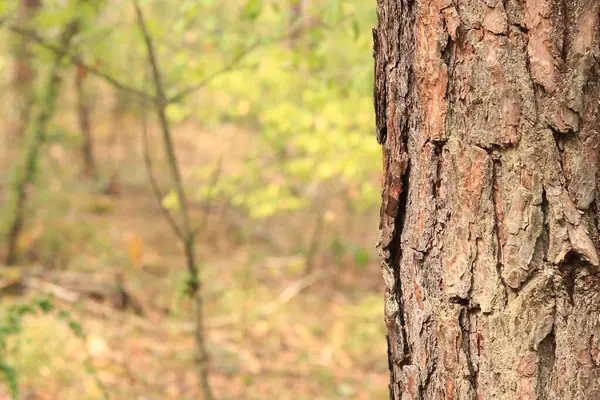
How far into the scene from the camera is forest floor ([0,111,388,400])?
5.26 meters

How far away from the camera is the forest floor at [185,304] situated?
5.26 metres

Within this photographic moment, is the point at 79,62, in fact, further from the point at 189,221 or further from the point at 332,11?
the point at 332,11

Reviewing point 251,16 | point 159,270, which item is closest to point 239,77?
point 251,16

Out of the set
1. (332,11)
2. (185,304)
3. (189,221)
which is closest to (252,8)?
(332,11)

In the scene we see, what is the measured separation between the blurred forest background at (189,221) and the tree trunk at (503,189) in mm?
1548

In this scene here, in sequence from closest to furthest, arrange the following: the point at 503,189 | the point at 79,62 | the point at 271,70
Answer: the point at 503,189
the point at 79,62
the point at 271,70

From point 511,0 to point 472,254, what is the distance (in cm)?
47

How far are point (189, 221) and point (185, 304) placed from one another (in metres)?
3.26

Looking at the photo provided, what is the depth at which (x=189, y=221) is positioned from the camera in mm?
4023

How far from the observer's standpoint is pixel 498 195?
3.69 feet

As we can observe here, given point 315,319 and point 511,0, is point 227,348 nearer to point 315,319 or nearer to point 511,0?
point 315,319

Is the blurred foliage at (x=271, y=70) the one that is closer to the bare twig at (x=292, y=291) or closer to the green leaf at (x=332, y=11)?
the green leaf at (x=332, y=11)

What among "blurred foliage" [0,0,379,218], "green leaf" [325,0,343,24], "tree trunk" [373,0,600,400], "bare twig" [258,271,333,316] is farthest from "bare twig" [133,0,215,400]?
"bare twig" [258,271,333,316]

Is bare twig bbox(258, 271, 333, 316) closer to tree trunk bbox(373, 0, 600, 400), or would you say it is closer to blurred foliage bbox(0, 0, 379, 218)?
blurred foliage bbox(0, 0, 379, 218)
